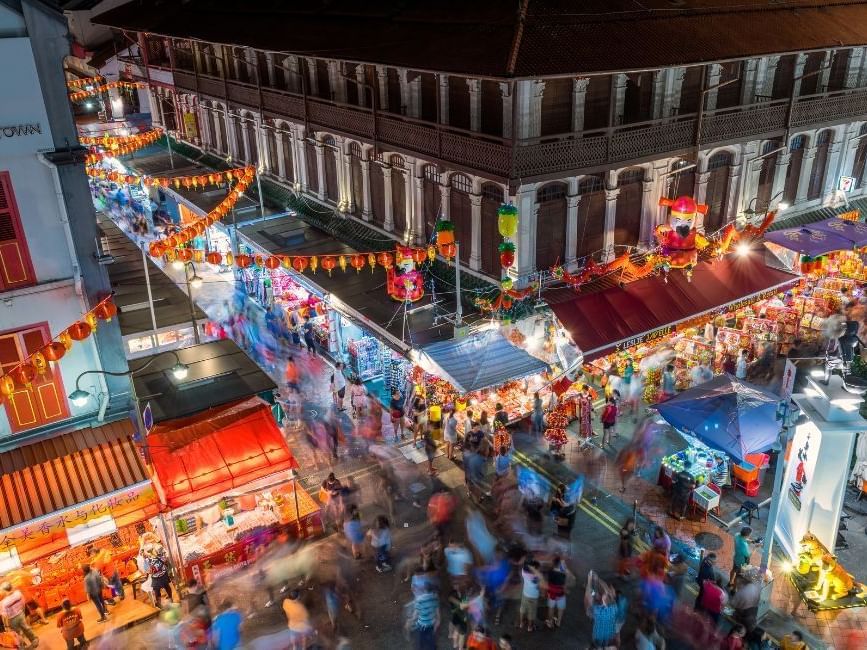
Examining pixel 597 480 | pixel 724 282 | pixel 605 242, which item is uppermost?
pixel 605 242

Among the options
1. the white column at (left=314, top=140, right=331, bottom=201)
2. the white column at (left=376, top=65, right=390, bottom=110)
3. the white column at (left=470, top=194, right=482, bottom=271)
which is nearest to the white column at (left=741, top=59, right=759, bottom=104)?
the white column at (left=470, top=194, right=482, bottom=271)

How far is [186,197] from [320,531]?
805 inches

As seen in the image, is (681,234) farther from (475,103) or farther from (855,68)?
(855,68)

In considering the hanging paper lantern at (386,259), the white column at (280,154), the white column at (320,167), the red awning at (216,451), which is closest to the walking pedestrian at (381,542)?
the red awning at (216,451)

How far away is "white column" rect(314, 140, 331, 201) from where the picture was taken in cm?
2644

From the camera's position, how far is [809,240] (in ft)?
74.2

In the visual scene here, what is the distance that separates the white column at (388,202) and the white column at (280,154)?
7.86 meters

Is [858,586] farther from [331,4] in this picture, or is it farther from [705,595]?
[331,4]

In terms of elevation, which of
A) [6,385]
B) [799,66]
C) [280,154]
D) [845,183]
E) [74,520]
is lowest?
[74,520]

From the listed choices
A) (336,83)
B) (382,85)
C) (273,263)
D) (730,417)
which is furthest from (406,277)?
(336,83)

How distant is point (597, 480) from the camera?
59.2ft

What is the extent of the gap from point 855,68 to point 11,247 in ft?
83.8

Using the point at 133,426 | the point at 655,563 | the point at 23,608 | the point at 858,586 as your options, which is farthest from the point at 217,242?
the point at 858,586

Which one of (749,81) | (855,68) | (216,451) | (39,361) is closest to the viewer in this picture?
(39,361)
